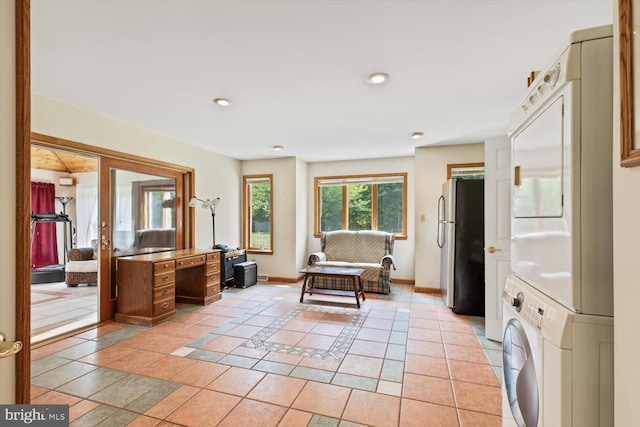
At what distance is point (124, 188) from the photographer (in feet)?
12.5

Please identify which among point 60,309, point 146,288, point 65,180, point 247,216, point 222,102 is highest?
point 222,102

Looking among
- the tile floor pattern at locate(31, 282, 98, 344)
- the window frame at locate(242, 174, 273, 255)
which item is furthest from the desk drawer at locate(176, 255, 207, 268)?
the window frame at locate(242, 174, 273, 255)

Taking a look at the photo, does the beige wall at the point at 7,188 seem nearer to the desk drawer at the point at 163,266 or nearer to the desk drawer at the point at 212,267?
the desk drawer at the point at 163,266

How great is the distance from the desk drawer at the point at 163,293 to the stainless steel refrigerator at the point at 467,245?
11.5ft

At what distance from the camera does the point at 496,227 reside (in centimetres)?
298

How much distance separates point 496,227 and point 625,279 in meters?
2.42

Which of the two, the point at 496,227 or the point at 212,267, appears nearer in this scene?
the point at 496,227

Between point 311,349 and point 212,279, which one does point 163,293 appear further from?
point 311,349

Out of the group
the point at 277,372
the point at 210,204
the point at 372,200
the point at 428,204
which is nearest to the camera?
the point at 277,372

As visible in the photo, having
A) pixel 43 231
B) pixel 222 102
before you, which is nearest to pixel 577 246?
pixel 222 102

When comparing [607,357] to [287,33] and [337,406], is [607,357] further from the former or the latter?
[287,33]

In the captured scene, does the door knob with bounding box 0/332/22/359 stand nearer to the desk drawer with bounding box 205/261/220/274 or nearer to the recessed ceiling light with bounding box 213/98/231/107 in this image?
the recessed ceiling light with bounding box 213/98/231/107

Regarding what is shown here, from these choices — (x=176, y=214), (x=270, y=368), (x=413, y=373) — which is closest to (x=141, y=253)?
(x=176, y=214)

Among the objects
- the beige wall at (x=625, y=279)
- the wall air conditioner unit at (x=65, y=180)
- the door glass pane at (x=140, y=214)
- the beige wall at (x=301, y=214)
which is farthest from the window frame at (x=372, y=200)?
the wall air conditioner unit at (x=65, y=180)
